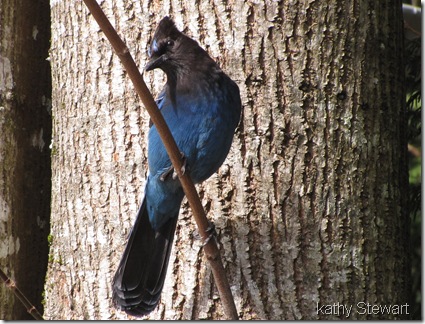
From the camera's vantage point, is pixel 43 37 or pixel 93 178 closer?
pixel 93 178

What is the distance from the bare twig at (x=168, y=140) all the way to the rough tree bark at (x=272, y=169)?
1.33 ft

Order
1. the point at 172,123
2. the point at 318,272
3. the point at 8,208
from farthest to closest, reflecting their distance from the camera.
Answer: the point at 8,208
the point at 172,123
the point at 318,272

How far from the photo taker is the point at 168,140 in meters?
1.84

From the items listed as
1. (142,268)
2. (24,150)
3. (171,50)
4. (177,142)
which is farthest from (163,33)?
(24,150)

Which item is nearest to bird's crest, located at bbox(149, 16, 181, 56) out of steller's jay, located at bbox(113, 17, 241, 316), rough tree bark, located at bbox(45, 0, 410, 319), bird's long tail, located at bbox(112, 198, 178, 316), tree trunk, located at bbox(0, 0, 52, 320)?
steller's jay, located at bbox(113, 17, 241, 316)

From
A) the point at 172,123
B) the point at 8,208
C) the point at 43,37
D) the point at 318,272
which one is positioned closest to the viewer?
the point at 318,272

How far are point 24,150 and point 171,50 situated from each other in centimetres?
100

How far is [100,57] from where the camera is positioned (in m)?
2.61

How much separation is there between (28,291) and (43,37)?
1204 mm

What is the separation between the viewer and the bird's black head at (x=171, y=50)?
2377 millimetres

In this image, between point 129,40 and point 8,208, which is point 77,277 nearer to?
point 8,208

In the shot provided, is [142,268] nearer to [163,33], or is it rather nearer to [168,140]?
[168,140]

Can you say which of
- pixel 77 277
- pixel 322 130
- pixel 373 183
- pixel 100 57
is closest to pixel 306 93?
pixel 322 130

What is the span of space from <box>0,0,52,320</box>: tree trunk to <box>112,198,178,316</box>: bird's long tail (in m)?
0.81
